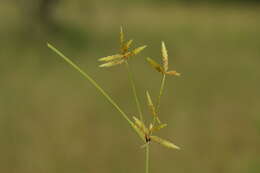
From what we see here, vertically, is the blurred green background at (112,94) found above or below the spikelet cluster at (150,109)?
below

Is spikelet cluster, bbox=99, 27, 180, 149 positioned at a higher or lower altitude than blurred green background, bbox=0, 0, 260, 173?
higher

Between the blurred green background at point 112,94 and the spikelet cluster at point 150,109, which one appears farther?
the blurred green background at point 112,94

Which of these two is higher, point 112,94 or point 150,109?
point 150,109

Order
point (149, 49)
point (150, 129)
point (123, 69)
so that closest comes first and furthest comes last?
point (150, 129) → point (123, 69) → point (149, 49)

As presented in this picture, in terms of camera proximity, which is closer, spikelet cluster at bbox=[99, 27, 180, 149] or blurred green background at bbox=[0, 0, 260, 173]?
spikelet cluster at bbox=[99, 27, 180, 149]

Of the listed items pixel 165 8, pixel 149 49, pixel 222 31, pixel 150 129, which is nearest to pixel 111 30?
pixel 149 49

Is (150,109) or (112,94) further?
(112,94)

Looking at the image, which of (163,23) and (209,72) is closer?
(209,72)

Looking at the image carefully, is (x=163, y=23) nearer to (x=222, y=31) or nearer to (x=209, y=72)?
(x=222, y=31)
